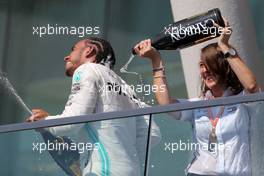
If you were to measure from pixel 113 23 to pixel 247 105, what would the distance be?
5.12 meters

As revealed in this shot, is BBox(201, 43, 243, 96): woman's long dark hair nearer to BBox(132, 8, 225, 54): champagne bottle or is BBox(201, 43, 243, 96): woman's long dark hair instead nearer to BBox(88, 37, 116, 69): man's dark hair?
BBox(132, 8, 225, 54): champagne bottle

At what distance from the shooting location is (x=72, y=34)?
31.1ft

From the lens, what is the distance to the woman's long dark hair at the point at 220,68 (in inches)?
191

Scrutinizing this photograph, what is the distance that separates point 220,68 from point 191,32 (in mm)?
513

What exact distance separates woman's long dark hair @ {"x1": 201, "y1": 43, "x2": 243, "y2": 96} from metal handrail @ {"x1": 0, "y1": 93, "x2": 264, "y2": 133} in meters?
0.43

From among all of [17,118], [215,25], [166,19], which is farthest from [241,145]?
[17,118]

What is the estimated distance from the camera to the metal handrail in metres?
4.38

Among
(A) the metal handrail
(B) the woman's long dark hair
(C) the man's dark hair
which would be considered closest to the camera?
(A) the metal handrail

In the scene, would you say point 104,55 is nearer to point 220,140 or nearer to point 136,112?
point 136,112

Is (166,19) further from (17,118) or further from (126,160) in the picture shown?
(126,160)

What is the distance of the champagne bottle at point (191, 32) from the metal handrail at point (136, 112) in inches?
35.0

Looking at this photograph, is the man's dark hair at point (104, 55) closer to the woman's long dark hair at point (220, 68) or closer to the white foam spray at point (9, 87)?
the woman's long dark hair at point (220, 68)

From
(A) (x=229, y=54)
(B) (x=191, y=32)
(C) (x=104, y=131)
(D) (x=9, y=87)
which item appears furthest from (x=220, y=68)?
(D) (x=9, y=87)

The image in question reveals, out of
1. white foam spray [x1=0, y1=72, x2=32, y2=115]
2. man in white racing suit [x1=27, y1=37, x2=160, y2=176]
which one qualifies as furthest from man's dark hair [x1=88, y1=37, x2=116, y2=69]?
white foam spray [x1=0, y1=72, x2=32, y2=115]
